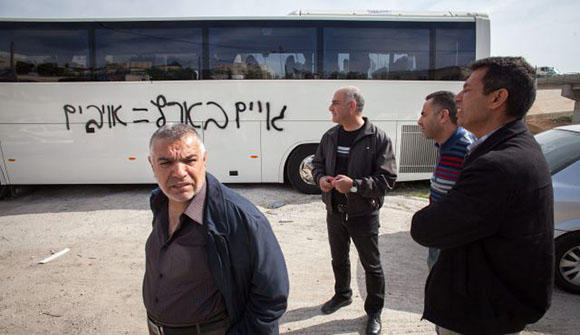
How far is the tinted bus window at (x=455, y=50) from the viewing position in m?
6.97

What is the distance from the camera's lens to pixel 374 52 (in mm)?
→ 6996

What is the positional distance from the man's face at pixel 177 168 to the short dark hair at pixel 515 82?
138cm

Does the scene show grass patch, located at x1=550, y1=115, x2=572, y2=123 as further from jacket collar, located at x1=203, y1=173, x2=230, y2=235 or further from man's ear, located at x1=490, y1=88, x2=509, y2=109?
jacket collar, located at x1=203, y1=173, x2=230, y2=235

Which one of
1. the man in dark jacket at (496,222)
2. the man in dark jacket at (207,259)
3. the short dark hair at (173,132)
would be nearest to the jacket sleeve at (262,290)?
the man in dark jacket at (207,259)

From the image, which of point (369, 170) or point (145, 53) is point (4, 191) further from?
point (369, 170)

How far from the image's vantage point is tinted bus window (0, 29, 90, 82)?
6820mm

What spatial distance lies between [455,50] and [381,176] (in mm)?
5368

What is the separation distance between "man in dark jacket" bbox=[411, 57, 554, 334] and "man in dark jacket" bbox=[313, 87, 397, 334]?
1.24m

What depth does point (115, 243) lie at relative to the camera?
5023 mm

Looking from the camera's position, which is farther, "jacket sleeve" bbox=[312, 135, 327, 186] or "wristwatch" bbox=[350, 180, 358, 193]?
"jacket sleeve" bbox=[312, 135, 327, 186]

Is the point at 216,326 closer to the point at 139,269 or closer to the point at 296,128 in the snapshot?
the point at 139,269

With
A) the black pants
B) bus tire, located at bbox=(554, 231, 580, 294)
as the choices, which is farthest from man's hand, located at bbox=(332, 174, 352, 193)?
bus tire, located at bbox=(554, 231, 580, 294)

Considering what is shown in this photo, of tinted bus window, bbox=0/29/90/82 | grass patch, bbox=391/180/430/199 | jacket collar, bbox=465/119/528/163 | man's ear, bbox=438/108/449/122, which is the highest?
tinted bus window, bbox=0/29/90/82

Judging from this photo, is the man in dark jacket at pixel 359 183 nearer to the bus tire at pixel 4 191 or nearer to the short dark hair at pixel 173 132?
the short dark hair at pixel 173 132
